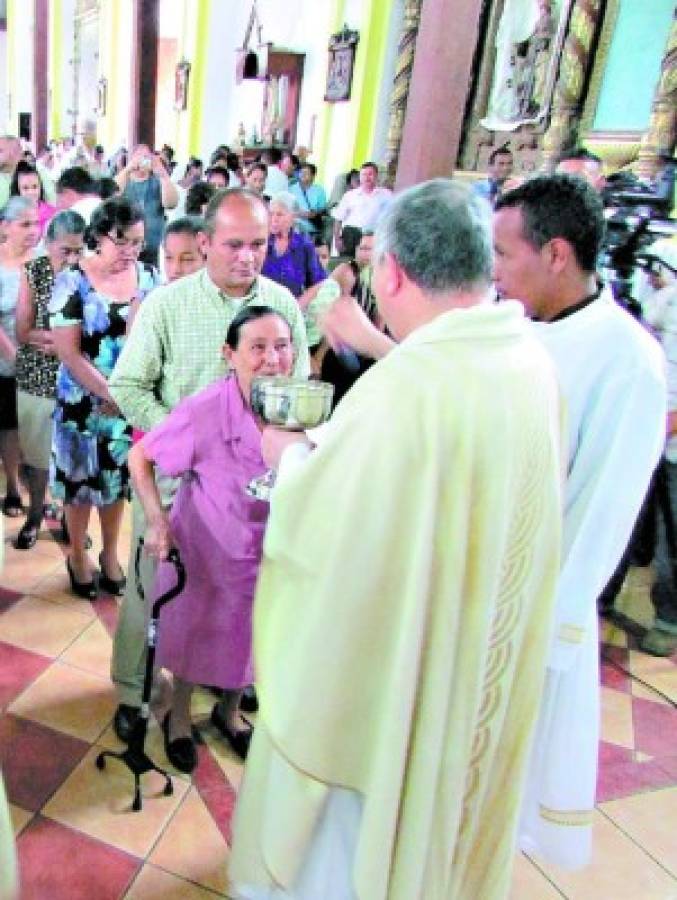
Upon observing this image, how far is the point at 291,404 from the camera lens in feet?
4.94

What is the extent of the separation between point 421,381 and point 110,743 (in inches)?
67.8

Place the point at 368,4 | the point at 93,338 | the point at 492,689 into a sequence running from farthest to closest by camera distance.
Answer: the point at 368,4 < the point at 93,338 < the point at 492,689

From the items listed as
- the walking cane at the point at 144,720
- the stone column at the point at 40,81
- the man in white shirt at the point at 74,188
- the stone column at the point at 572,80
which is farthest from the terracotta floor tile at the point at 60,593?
the stone column at the point at 40,81

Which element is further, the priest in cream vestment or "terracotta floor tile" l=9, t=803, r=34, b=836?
"terracotta floor tile" l=9, t=803, r=34, b=836

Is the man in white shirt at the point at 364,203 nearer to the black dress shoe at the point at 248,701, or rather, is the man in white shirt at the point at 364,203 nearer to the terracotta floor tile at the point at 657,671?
the terracotta floor tile at the point at 657,671

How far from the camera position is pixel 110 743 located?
2363 mm

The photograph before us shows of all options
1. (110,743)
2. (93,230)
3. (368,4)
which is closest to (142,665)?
(110,743)

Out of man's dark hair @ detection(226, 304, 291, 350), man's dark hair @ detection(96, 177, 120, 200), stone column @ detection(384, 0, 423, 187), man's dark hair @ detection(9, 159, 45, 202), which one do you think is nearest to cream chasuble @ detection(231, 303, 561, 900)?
man's dark hair @ detection(226, 304, 291, 350)

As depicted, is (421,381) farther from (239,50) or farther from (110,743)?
(239,50)

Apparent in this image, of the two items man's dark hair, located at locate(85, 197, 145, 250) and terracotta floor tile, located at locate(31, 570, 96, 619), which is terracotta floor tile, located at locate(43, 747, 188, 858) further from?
man's dark hair, located at locate(85, 197, 145, 250)

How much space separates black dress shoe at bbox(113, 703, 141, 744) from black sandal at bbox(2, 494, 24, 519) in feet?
5.48

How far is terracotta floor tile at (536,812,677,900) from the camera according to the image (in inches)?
82.4

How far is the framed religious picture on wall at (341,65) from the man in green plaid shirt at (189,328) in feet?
30.0

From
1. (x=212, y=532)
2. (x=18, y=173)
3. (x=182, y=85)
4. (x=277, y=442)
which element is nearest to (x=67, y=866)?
(x=212, y=532)
